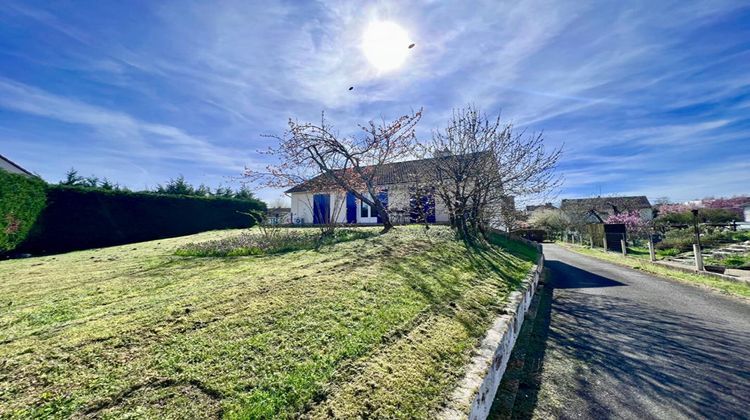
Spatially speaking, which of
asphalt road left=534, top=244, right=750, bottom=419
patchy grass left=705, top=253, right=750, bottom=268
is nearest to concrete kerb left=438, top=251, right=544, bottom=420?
asphalt road left=534, top=244, right=750, bottom=419

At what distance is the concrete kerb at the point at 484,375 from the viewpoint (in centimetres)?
209

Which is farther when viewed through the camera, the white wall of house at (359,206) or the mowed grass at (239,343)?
the white wall of house at (359,206)

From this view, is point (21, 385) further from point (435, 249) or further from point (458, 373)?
point (435, 249)

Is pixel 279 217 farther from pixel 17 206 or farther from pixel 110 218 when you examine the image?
pixel 17 206

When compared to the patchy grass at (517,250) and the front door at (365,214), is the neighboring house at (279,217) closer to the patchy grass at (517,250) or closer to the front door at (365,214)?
the front door at (365,214)

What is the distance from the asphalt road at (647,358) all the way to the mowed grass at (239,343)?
3.29ft

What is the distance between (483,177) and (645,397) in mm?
7048

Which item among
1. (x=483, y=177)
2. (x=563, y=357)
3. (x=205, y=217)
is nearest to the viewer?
(x=563, y=357)

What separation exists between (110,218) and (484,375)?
17.8m

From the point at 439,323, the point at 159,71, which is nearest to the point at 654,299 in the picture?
the point at 439,323

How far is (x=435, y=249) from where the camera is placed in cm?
691

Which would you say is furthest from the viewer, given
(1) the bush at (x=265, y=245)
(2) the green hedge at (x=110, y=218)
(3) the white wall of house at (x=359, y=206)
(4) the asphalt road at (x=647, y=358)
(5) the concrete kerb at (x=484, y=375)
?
(2) the green hedge at (x=110, y=218)

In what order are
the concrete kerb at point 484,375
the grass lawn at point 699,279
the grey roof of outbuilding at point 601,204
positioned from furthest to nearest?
the grey roof of outbuilding at point 601,204 → the grass lawn at point 699,279 → the concrete kerb at point 484,375

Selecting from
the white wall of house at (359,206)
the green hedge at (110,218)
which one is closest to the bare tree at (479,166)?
the white wall of house at (359,206)
